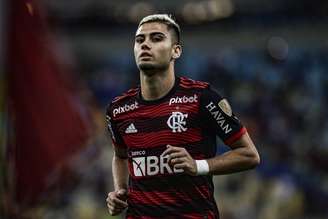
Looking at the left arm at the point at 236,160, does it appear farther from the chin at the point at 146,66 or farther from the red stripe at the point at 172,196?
the chin at the point at 146,66

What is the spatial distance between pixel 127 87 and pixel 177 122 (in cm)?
1482

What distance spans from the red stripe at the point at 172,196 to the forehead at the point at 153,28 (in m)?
1.09

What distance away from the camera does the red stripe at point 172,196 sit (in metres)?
6.05

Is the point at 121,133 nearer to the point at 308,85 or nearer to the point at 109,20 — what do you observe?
the point at 308,85

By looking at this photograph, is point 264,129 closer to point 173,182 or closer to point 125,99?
point 125,99

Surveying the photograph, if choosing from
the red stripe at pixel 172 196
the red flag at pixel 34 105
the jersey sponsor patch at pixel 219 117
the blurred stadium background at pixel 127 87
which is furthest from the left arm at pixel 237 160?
the red flag at pixel 34 105

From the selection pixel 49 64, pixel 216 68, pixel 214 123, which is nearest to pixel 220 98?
pixel 214 123

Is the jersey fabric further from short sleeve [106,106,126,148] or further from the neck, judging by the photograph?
short sleeve [106,106,126,148]

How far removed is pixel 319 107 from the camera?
19.6 meters

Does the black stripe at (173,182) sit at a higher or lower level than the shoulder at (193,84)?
lower

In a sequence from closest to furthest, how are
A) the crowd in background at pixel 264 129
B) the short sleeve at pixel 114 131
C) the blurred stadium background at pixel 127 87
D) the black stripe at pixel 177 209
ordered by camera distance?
the black stripe at pixel 177 209, the short sleeve at pixel 114 131, the blurred stadium background at pixel 127 87, the crowd in background at pixel 264 129

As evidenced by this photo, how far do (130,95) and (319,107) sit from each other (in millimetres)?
13595

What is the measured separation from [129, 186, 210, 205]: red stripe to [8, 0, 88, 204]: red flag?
2.73 ft

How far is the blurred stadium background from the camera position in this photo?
6652mm
